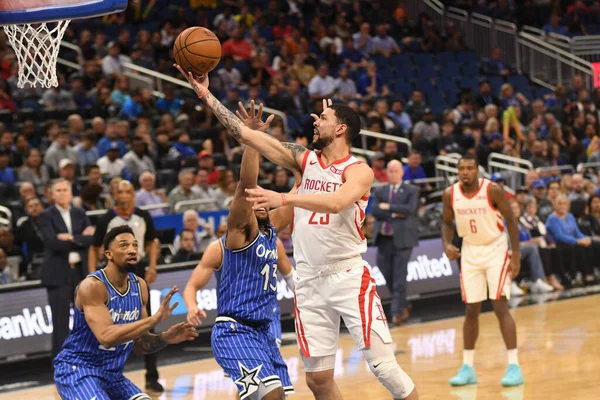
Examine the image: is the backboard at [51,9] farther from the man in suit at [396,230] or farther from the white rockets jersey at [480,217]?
the man in suit at [396,230]

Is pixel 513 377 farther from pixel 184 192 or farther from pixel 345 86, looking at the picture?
pixel 345 86

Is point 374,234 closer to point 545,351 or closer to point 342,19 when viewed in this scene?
point 545,351

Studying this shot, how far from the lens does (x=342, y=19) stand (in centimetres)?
2136

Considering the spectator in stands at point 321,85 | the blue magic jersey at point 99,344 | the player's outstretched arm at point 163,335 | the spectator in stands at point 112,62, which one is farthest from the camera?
the spectator in stands at point 321,85

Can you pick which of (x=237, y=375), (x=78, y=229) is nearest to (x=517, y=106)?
(x=78, y=229)

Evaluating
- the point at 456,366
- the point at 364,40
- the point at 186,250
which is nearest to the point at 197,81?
the point at 456,366

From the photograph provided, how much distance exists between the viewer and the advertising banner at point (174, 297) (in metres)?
10.6

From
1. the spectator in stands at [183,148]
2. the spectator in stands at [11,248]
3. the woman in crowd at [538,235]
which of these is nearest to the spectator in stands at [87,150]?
the spectator in stands at [183,148]

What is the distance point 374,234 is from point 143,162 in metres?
3.20

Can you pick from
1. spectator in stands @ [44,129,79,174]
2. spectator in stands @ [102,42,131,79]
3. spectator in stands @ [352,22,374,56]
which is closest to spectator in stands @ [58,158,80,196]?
spectator in stands @ [44,129,79,174]

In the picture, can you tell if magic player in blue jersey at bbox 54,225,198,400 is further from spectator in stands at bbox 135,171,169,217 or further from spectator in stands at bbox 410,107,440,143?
spectator in stands at bbox 410,107,440,143

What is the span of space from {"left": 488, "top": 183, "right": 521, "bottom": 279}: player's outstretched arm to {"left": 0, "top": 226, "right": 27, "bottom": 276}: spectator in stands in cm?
534

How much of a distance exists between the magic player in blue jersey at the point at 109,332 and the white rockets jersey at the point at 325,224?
896mm

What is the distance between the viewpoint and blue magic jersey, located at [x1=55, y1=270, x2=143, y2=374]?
20.7 feet
